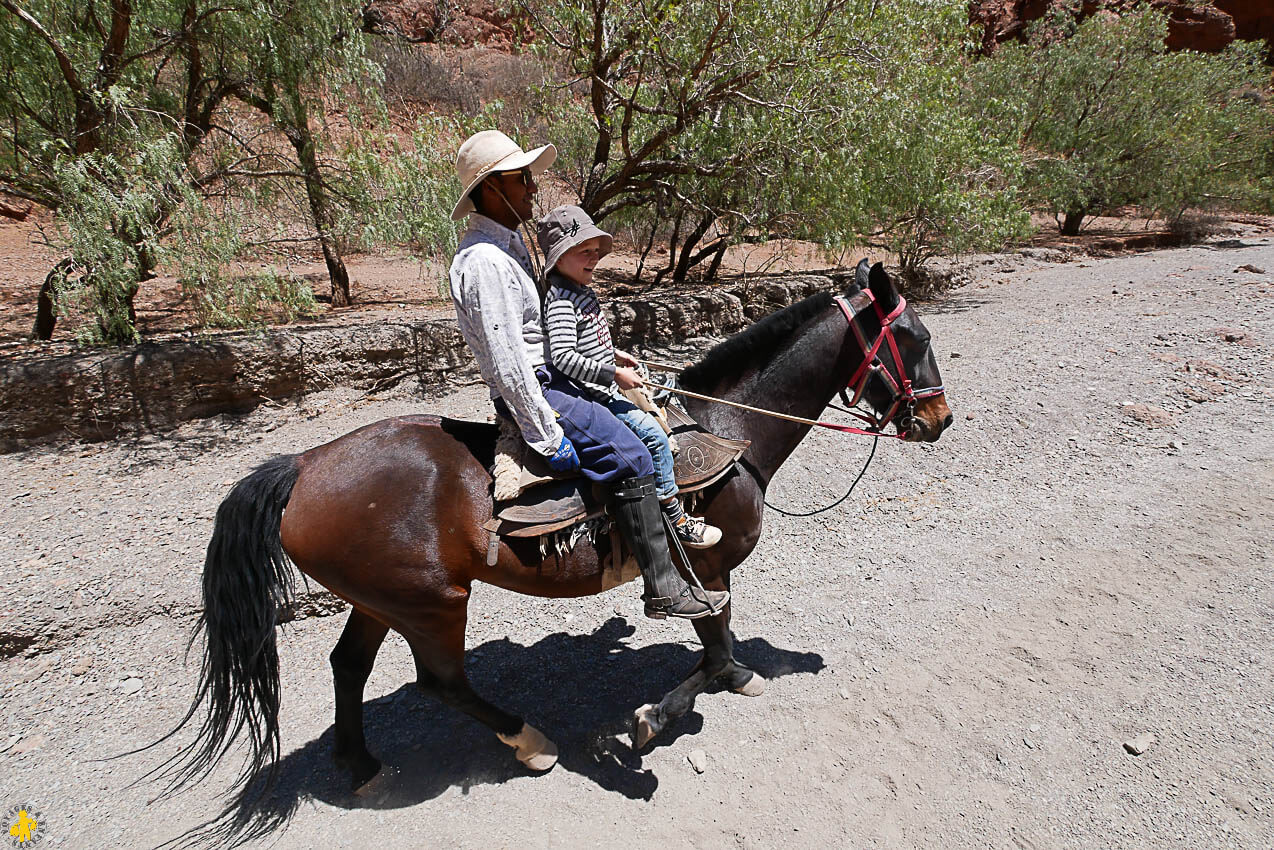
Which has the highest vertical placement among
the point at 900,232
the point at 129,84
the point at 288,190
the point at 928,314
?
the point at 129,84

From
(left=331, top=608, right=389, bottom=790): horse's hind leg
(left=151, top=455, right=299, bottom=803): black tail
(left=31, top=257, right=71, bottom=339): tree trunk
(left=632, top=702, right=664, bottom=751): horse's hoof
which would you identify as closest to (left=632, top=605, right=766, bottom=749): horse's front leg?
(left=632, top=702, right=664, bottom=751): horse's hoof

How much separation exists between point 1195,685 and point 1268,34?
141ft

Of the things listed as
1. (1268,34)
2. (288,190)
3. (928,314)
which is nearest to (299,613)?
(288,190)

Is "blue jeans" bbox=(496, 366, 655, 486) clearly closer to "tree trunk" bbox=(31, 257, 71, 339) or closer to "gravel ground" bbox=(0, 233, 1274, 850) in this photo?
"gravel ground" bbox=(0, 233, 1274, 850)

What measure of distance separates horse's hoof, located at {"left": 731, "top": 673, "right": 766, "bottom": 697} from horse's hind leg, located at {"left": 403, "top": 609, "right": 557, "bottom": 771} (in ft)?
3.28

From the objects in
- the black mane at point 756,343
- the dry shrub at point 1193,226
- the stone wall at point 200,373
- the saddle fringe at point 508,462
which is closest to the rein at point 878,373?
the black mane at point 756,343

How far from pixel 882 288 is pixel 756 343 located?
639mm

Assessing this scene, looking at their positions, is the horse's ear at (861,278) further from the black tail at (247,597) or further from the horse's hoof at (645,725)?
the black tail at (247,597)

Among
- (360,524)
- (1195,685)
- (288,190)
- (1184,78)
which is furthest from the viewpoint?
(1184,78)

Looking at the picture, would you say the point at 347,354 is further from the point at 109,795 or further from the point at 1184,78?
the point at 1184,78

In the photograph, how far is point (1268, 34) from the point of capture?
28.7 m

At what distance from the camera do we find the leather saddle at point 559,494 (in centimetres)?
238

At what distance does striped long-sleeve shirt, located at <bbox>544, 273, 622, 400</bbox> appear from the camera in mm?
2258

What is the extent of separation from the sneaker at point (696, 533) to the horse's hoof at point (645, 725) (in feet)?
2.78
